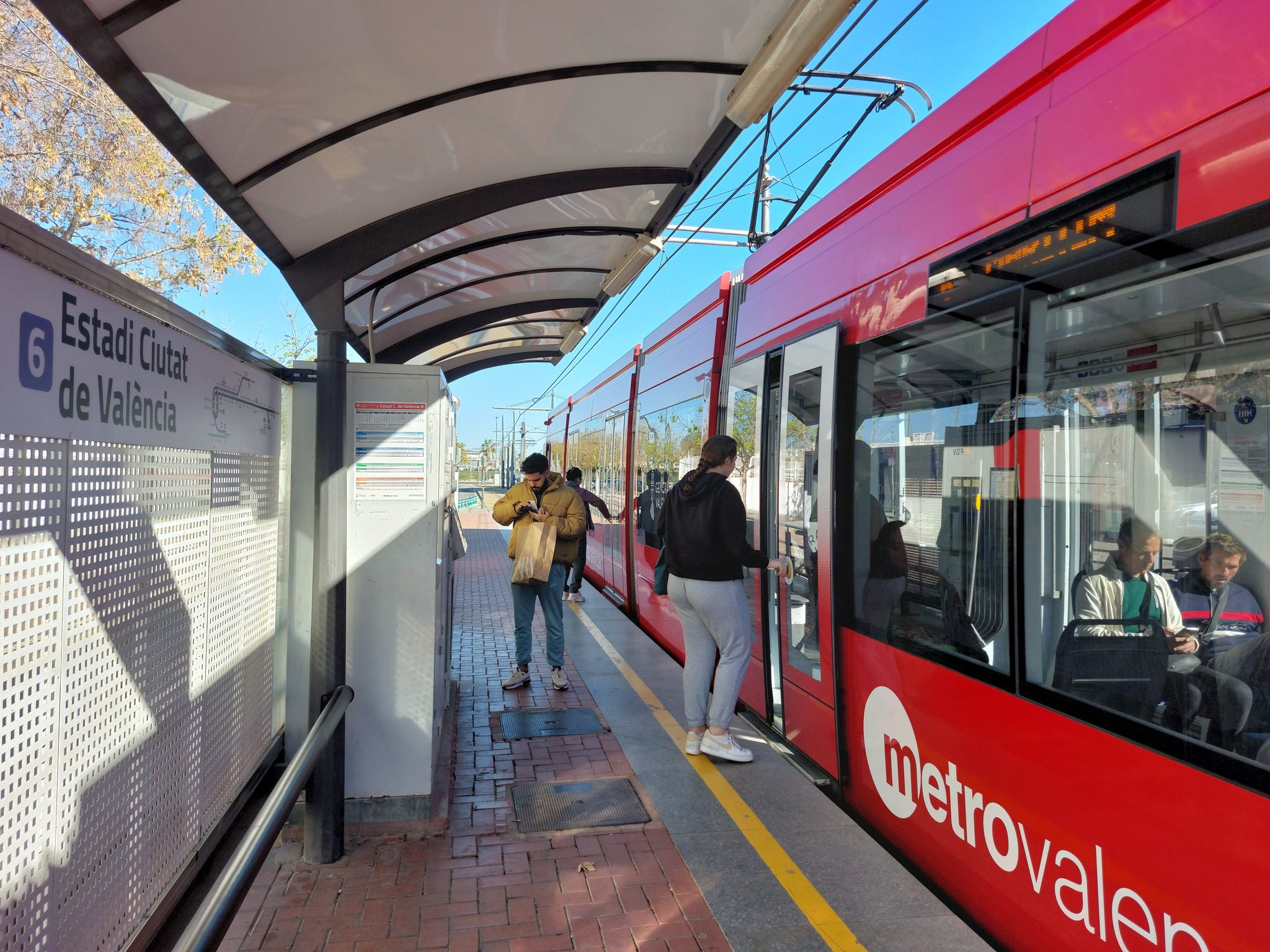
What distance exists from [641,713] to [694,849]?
2049mm

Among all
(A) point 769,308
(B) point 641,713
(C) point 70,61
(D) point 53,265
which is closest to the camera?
(D) point 53,265

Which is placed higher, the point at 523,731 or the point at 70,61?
the point at 70,61

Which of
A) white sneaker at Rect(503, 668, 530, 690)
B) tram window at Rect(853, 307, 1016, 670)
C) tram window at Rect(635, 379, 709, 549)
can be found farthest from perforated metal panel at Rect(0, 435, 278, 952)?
tram window at Rect(635, 379, 709, 549)

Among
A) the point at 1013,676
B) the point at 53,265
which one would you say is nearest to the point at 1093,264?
the point at 1013,676

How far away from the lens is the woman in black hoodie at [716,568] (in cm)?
454

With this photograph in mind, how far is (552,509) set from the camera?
20.0 ft

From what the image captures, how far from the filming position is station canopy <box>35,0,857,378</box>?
8.07 feet

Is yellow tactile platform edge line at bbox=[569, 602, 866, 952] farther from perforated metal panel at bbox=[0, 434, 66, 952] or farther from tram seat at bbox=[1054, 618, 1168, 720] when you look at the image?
perforated metal panel at bbox=[0, 434, 66, 952]

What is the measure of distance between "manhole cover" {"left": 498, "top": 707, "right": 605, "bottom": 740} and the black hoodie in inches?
54.6

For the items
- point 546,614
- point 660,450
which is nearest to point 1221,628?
point 546,614

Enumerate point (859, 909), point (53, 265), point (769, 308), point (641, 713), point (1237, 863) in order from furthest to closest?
point (641, 713) → point (769, 308) → point (859, 909) → point (1237, 863) → point (53, 265)

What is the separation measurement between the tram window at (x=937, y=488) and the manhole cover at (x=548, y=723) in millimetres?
2328

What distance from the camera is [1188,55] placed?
2.20 m

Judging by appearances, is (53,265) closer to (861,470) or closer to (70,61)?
(861,470)
